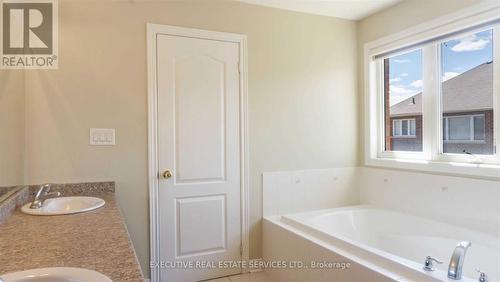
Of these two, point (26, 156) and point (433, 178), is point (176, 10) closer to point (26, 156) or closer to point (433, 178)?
point (26, 156)

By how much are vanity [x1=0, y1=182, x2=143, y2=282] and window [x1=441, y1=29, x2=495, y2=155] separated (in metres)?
2.46

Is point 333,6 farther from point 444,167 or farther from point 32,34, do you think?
point 32,34

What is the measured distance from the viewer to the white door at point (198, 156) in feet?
8.06

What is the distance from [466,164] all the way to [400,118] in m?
0.77

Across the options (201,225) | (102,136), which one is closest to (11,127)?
(102,136)

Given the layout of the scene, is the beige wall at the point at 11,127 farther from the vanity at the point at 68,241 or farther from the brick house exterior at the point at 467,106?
the brick house exterior at the point at 467,106

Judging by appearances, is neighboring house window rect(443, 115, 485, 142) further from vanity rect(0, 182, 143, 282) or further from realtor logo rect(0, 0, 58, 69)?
realtor logo rect(0, 0, 58, 69)

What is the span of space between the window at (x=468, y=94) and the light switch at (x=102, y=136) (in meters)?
2.63

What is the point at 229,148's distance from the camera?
2.68 m

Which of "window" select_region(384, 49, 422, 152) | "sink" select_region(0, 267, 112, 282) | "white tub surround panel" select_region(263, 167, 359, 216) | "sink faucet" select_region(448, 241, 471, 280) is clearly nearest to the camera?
"sink" select_region(0, 267, 112, 282)

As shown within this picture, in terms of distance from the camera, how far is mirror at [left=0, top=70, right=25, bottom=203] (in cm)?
171

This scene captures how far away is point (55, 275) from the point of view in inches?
34.4

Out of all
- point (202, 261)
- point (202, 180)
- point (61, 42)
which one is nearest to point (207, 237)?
point (202, 261)

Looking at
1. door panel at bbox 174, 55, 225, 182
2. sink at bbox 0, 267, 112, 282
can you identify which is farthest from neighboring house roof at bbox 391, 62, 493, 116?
sink at bbox 0, 267, 112, 282
